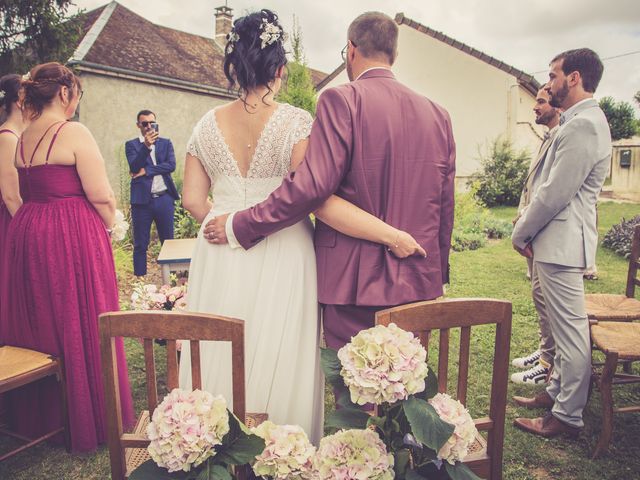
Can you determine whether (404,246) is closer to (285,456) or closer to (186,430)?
(285,456)

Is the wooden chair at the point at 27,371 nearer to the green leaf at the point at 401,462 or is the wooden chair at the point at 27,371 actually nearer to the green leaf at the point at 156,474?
the green leaf at the point at 156,474

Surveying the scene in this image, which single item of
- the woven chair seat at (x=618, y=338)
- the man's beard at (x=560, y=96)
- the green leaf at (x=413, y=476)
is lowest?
the woven chair seat at (x=618, y=338)

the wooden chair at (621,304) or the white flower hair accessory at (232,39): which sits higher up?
the white flower hair accessory at (232,39)

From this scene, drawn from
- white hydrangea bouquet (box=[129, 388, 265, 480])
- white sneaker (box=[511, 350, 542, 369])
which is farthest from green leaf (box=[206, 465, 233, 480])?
white sneaker (box=[511, 350, 542, 369])

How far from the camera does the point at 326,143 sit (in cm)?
212

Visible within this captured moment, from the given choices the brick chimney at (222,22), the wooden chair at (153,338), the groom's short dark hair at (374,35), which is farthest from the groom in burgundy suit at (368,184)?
the brick chimney at (222,22)

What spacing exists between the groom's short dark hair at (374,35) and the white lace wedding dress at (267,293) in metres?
0.41

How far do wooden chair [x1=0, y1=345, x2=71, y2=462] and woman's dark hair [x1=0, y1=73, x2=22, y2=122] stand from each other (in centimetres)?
166

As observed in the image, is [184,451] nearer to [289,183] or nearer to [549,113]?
[289,183]

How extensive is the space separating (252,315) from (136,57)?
15.2 m

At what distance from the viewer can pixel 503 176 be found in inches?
641

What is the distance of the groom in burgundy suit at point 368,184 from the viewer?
212 cm

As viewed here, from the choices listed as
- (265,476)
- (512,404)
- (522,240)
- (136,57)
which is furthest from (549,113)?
(136,57)

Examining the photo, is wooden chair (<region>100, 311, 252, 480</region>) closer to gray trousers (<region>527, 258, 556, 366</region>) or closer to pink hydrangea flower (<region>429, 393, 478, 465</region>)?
pink hydrangea flower (<region>429, 393, 478, 465</region>)
